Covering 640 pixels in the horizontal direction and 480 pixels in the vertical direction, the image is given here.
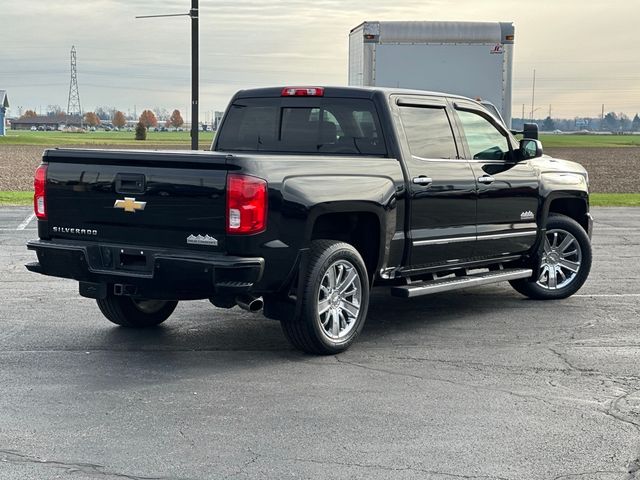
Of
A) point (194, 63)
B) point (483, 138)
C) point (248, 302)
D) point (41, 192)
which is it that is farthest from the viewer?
point (194, 63)

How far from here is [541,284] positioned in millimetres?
10375

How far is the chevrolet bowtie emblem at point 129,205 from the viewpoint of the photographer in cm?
736

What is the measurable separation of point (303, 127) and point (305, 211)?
1666mm

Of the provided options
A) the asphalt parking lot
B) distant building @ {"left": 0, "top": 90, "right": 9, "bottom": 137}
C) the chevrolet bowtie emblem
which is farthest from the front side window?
distant building @ {"left": 0, "top": 90, "right": 9, "bottom": 137}

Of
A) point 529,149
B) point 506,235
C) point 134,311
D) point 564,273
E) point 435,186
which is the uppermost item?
point 529,149

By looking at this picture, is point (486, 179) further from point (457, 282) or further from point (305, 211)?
point (305, 211)

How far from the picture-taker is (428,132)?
8.83m

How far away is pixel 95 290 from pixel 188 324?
140 cm

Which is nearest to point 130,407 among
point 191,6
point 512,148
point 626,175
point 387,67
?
point 512,148

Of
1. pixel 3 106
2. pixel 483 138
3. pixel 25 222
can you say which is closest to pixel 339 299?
pixel 483 138

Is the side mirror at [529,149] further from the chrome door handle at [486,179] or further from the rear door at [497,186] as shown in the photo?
the chrome door handle at [486,179]

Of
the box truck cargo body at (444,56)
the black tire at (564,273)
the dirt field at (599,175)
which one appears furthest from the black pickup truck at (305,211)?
the dirt field at (599,175)

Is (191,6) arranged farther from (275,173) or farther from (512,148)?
(275,173)

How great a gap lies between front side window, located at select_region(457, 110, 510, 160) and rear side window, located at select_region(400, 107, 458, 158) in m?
0.27
